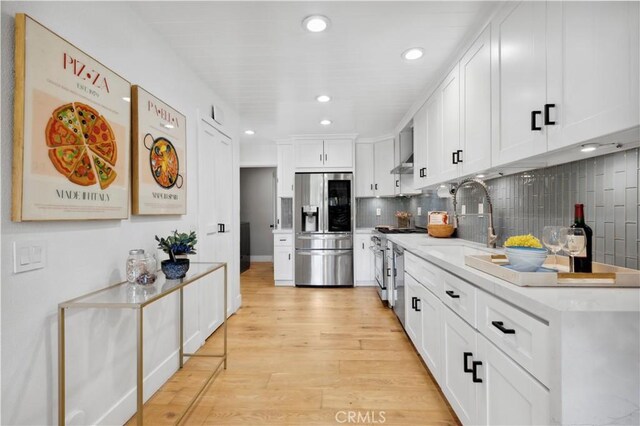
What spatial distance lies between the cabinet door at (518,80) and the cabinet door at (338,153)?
3.07 m

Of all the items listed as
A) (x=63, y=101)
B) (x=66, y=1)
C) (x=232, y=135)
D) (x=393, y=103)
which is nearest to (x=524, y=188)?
(x=393, y=103)

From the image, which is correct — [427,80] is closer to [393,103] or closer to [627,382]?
[393,103]

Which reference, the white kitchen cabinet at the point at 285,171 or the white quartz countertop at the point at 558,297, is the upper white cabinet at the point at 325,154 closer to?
the white kitchen cabinet at the point at 285,171

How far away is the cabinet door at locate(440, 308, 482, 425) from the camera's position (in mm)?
1416

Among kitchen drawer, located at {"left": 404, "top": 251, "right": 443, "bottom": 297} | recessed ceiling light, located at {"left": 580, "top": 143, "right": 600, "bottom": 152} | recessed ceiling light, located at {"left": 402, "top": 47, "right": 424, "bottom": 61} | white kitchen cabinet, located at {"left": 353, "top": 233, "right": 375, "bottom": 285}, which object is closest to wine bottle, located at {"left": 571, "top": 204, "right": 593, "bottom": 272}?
recessed ceiling light, located at {"left": 580, "top": 143, "right": 600, "bottom": 152}

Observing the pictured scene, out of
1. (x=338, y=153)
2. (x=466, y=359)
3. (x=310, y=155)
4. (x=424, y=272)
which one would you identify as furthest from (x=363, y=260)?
(x=466, y=359)

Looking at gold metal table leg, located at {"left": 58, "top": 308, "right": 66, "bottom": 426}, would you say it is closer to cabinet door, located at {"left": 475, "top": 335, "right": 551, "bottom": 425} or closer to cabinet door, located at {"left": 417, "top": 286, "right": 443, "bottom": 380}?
cabinet door, located at {"left": 475, "top": 335, "right": 551, "bottom": 425}

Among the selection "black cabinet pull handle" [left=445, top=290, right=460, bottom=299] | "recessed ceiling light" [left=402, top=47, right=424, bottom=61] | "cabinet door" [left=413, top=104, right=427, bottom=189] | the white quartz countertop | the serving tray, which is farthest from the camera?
"cabinet door" [left=413, top=104, right=427, bottom=189]

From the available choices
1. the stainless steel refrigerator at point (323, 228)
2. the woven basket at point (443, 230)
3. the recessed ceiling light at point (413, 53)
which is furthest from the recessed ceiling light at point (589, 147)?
the stainless steel refrigerator at point (323, 228)

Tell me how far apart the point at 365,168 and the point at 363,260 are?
1498 millimetres

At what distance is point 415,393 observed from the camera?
1.99m

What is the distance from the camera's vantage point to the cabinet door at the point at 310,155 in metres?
4.82

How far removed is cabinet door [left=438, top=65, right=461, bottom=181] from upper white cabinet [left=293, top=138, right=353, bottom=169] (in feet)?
7.26

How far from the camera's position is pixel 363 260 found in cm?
480
